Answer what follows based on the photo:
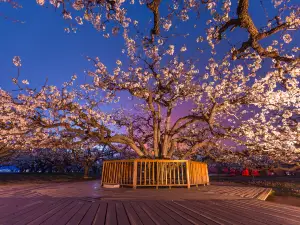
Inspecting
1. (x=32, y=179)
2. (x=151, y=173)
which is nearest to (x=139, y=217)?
(x=151, y=173)

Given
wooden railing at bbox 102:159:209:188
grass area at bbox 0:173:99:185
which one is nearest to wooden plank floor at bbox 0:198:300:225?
wooden railing at bbox 102:159:209:188

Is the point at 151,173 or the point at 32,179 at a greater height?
the point at 151,173

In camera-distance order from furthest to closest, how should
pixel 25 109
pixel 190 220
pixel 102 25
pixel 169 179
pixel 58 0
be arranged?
pixel 25 109 → pixel 169 179 → pixel 102 25 → pixel 58 0 → pixel 190 220

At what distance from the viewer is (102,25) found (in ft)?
19.3

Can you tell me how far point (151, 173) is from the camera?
11.7 metres

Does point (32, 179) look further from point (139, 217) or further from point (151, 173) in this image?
point (139, 217)

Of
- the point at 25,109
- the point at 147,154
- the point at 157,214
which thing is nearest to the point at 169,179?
the point at 147,154

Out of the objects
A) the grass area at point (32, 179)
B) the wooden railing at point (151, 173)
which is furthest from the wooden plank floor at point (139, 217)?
the grass area at point (32, 179)

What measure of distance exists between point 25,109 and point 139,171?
7.60 m

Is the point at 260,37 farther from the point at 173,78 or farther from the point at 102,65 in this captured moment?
the point at 102,65

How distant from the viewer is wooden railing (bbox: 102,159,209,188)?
450 inches

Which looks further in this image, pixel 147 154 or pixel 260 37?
pixel 147 154

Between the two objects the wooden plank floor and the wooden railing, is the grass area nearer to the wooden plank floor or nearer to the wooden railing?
the wooden railing

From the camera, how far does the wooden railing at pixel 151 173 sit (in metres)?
11.4
